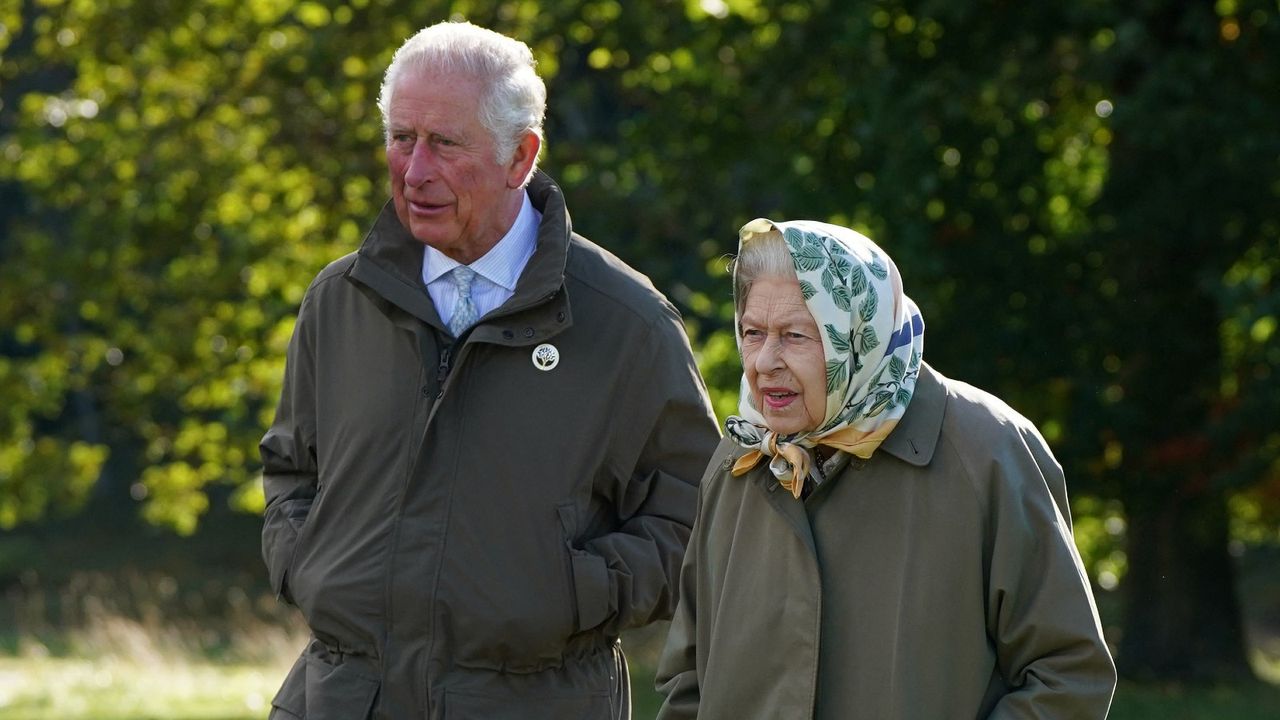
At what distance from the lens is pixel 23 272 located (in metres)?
13.4

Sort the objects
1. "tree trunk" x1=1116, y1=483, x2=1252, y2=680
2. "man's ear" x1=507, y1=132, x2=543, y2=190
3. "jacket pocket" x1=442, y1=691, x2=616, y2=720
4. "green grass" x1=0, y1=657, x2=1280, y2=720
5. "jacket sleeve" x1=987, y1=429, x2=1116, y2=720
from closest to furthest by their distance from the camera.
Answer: "jacket sleeve" x1=987, y1=429, x2=1116, y2=720
"jacket pocket" x1=442, y1=691, x2=616, y2=720
"man's ear" x1=507, y1=132, x2=543, y2=190
"green grass" x1=0, y1=657, x2=1280, y2=720
"tree trunk" x1=1116, y1=483, x2=1252, y2=680

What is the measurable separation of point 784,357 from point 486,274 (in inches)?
40.5

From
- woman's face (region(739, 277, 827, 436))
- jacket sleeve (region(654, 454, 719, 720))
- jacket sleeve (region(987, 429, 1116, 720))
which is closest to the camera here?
jacket sleeve (region(987, 429, 1116, 720))

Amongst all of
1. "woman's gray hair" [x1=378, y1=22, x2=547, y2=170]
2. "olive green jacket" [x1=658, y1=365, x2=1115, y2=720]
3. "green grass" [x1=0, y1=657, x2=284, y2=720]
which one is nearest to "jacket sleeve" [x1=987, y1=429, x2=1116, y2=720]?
"olive green jacket" [x1=658, y1=365, x2=1115, y2=720]

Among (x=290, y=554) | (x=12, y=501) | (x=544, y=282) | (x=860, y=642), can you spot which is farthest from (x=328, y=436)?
(x=12, y=501)

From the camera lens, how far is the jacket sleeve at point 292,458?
12.3ft

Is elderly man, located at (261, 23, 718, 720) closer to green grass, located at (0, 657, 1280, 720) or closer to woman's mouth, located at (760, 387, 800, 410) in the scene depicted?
woman's mouth, located at (760, 387, 800, 410)

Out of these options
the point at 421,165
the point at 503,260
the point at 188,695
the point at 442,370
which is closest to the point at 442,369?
the point at 442,370

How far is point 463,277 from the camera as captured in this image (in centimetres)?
370

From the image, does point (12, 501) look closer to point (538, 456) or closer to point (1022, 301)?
point (1022, 301)

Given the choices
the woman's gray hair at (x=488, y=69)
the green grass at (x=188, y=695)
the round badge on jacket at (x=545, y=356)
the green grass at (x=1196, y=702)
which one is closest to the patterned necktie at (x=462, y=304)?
the round badge on jacket at (x=545, y=356)

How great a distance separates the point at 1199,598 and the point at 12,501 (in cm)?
934

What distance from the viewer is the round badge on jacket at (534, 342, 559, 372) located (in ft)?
11.8

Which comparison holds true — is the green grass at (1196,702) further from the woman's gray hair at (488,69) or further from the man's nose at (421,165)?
the man's nose at (421,165)
